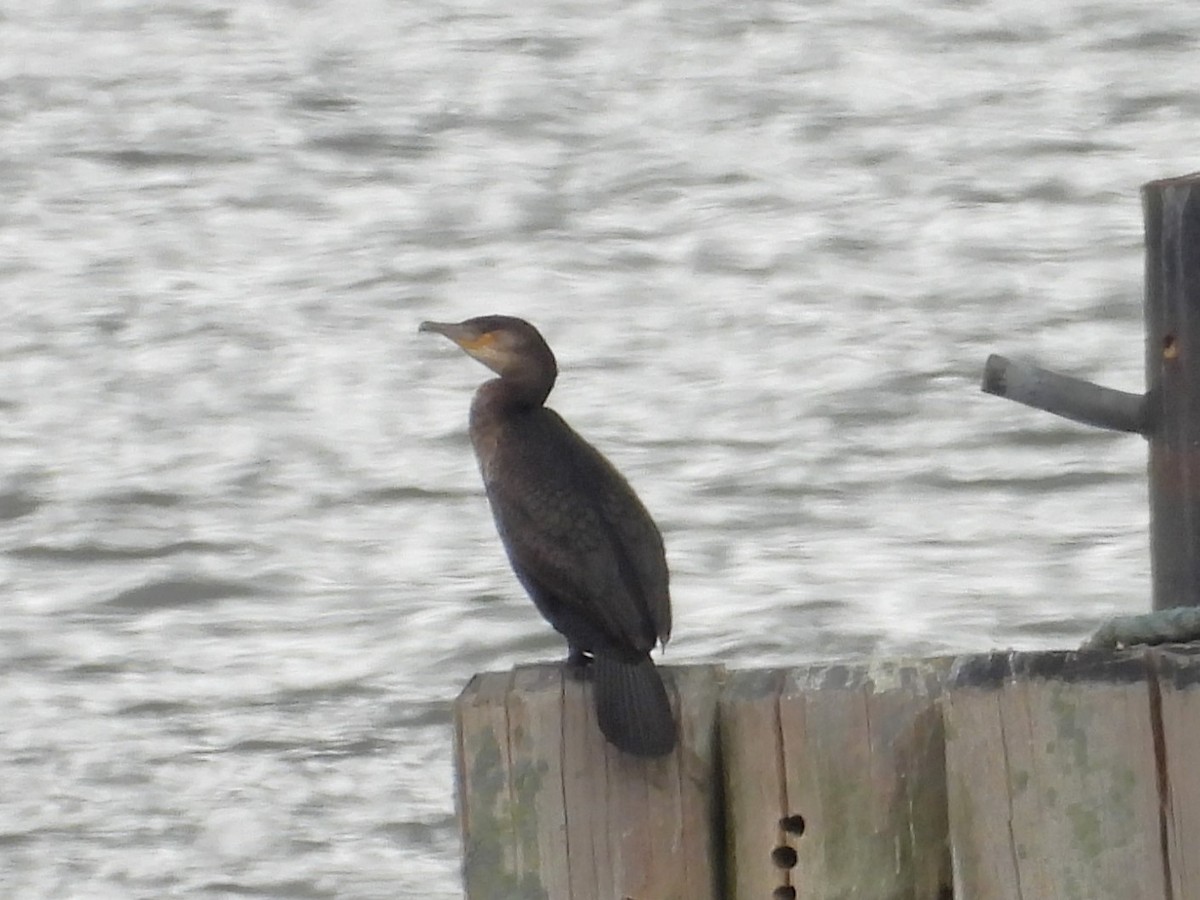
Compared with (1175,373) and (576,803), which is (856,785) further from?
(1175,373)

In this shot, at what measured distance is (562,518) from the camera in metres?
3.11

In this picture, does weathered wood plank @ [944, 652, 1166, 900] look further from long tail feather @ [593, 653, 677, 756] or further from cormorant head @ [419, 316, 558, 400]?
cormorant head @ [419, 316, 558, 400]

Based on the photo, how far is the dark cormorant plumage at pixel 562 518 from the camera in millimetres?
2908

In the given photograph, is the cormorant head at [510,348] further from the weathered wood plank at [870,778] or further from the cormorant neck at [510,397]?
the weathered wood plank at [870,778]

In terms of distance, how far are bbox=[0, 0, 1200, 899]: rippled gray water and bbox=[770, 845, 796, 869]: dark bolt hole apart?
312 cm

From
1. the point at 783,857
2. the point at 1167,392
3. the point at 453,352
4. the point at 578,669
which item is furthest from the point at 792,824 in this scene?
the point at 453,352

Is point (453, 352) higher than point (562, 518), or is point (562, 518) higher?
point (453, 352)

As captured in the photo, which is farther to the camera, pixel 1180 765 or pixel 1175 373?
pixel 1175 373

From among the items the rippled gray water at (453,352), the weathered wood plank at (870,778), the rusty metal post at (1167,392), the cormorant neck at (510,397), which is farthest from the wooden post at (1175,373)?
the rippled gray water at (453,352)

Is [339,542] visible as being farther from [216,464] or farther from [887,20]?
[887,20]

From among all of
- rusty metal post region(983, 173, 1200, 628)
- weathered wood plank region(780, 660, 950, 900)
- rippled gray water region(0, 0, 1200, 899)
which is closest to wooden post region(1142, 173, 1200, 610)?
rusty metal post region(983, 173, 1200, 628)

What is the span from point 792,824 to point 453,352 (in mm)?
5409

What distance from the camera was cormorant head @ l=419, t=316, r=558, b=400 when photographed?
3432 millimetres

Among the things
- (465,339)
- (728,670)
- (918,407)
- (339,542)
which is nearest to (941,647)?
(918,407)
